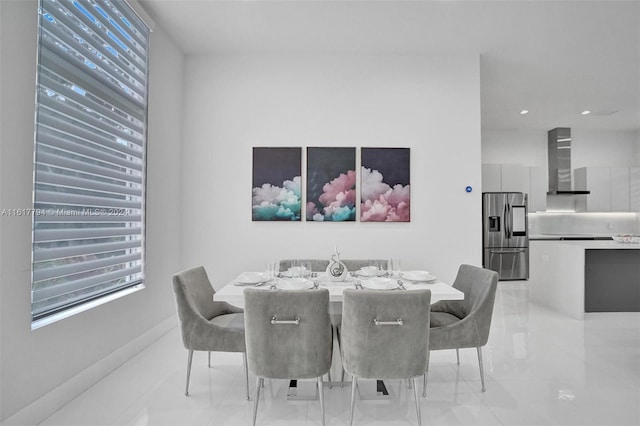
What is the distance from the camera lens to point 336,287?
234cm

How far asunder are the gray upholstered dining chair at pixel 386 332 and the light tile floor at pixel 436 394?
42 cm

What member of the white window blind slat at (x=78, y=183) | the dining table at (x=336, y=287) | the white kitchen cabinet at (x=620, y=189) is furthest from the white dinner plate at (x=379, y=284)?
the white kitchen cabinet at (x=620, y=189)

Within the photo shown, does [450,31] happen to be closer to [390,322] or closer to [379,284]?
[379,284]

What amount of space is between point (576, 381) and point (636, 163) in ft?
23.2

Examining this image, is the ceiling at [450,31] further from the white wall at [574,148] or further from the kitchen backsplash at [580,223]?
the kitchen backsplash at [580,223]

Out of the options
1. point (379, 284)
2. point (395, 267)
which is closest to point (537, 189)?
point (395, 267)

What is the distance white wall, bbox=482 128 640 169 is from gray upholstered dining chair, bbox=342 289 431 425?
6563mm

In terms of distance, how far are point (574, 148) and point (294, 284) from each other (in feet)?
25.2

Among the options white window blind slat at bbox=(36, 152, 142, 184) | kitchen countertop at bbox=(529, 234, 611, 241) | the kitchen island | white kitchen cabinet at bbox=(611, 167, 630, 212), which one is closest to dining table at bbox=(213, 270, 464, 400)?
white window blind slat at bbox=(36, 152, 142, 184)

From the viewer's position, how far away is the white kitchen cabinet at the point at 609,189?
704cm

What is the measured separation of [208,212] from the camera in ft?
13.5

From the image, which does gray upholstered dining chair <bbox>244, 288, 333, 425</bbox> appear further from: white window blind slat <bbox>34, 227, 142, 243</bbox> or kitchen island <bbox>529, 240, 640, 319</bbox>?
kitchen island <bbox>529, 240, 640, 319</bbox>

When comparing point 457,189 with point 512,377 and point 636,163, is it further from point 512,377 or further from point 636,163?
point 636,163

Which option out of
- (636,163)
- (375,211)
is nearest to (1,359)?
(375,211)
